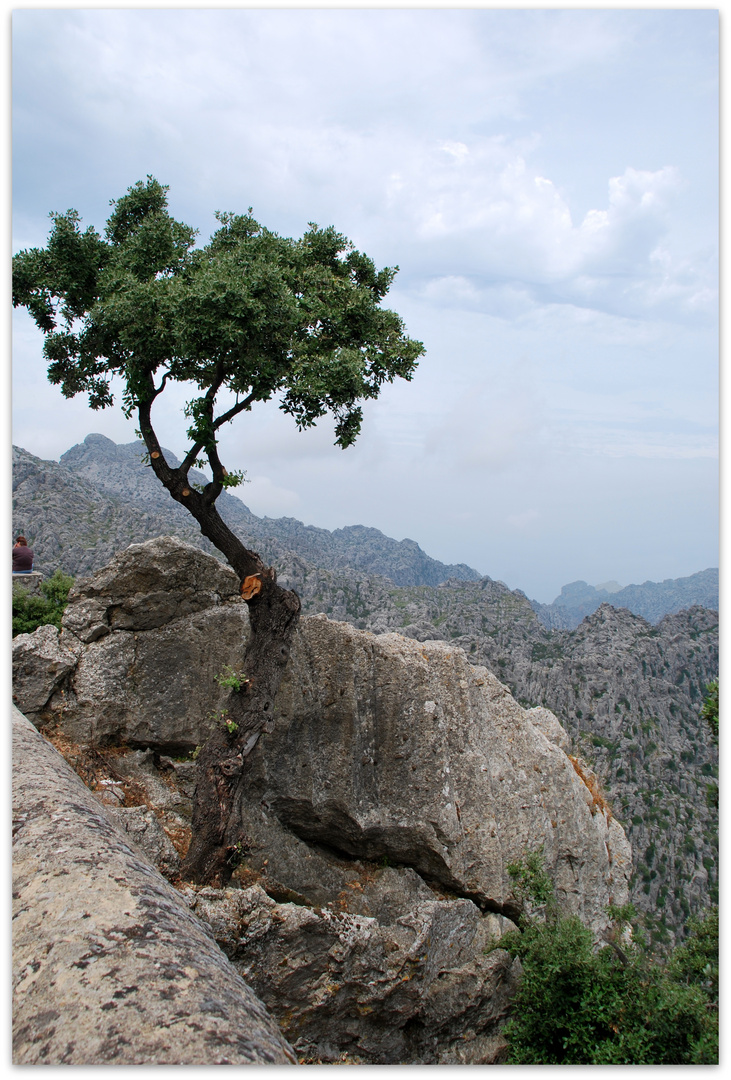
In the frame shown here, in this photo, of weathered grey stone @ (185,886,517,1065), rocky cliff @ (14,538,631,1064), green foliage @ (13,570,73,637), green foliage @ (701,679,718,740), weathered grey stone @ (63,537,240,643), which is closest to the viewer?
weathered grey stone @ (185,886,517,1065)

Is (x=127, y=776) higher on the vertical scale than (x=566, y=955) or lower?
higher

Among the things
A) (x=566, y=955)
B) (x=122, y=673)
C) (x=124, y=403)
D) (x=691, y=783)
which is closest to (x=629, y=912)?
(x=566, y=955)

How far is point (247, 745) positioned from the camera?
13.6 metres

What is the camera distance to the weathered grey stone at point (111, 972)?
495 cm

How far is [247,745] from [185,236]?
49.4 ft

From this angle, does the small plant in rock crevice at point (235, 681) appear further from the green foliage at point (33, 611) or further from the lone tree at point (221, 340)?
the green foliage at point (33, 611)

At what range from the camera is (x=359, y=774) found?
16.7 m

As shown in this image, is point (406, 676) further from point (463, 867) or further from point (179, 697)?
point (179, 697)

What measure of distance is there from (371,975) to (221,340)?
1477cm

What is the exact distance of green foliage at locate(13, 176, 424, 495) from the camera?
14.3m

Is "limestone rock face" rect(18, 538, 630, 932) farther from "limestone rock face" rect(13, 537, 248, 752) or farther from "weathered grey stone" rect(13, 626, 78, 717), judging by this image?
"weathered grey stone" rect(13, 626, 78, 717)

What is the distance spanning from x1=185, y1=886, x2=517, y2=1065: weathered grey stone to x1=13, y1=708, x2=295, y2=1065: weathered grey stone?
179 inches

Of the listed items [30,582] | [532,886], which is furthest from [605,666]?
[30,582]

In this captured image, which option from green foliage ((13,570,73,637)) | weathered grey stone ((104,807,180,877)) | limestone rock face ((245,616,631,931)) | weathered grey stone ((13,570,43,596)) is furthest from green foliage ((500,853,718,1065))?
weathered grey stone ((13,570,43,596))
